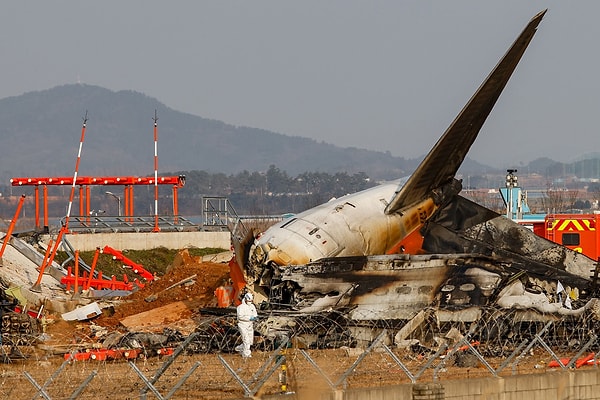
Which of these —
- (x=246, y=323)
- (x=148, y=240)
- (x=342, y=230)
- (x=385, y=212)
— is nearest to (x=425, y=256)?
(x=342, y=230)

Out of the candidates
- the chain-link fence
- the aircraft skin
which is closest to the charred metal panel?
the aircraft skin

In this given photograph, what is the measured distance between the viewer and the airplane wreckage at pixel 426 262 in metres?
31.4

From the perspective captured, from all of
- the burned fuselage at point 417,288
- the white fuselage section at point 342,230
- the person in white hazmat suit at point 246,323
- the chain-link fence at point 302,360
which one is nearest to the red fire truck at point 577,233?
the white fuselage section at point 342,230

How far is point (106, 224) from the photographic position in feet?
230

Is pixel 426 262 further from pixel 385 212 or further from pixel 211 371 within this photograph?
pixel 211 371

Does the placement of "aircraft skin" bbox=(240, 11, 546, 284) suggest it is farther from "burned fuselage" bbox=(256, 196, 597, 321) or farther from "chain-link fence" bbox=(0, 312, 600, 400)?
"chain-link fence" bbox=(0, 312, 600, 400)

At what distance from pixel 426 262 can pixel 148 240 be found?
35.0 m

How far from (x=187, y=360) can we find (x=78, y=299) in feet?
53.5

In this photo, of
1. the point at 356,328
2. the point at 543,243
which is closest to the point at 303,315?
the point at 356,328

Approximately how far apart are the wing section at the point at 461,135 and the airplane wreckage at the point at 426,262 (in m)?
0.04

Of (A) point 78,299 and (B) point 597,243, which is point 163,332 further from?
(B) point 597,243

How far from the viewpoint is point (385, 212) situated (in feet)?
120

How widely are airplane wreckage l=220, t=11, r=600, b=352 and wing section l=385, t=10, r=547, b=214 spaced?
0.04 metres

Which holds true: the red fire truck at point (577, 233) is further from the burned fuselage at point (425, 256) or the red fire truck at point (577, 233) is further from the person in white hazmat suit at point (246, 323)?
the person in white hazmat suit at point (246, 323)
